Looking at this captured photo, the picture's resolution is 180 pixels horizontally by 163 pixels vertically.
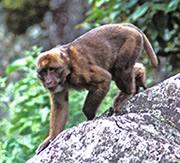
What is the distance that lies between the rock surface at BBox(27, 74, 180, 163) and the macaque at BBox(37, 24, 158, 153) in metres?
0.61

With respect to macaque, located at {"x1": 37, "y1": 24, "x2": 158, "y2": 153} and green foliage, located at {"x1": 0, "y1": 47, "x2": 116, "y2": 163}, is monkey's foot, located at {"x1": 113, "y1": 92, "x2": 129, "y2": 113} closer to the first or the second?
macaque, located at {"x1": 37, "y1": 24, "x2": 158, "y2": 153}

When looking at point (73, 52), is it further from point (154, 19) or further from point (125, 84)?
point (154, 19)

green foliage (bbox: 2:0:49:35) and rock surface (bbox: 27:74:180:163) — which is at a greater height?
rock surface (bbox: 27:74:180:163)

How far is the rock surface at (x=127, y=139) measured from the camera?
13.5 feet

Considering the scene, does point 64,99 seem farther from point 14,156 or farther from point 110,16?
point 110,16

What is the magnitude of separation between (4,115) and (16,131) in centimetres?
380

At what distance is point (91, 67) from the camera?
533 centimetres

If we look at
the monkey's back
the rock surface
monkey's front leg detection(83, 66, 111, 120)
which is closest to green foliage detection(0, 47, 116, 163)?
the monkey's back

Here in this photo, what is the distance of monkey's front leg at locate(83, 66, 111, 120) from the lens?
17.0 feet

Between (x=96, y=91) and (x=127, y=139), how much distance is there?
1.05m

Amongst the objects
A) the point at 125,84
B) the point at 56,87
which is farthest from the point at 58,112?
the point at 125,84

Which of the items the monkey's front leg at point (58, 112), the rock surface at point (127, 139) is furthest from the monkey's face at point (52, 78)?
the rock surface at point (127, 139)

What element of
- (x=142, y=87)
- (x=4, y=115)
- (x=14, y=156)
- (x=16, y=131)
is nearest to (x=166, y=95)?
(x=142, y=87)

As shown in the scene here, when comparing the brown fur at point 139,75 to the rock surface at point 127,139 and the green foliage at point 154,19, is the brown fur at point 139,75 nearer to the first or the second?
the rock surface at point 127,139
